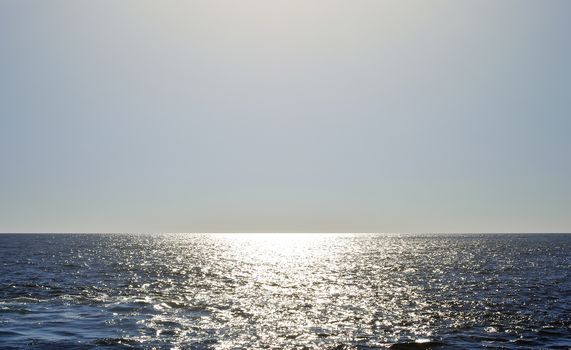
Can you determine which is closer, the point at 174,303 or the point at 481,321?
the point at 481,321

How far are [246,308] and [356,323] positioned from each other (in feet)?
32.5

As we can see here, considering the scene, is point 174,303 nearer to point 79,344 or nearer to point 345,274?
point 79,344

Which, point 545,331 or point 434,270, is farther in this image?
point 434,270

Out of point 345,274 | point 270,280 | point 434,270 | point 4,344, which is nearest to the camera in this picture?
point 4,344

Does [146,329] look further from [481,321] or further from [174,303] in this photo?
[481,321]

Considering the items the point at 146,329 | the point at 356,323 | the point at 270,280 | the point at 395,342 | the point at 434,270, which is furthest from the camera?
the point at 434,270

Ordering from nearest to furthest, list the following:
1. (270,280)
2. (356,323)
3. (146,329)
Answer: (146,329)
(356,323)
(270,280)

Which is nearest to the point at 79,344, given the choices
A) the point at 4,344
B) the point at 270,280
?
the point at 4,344

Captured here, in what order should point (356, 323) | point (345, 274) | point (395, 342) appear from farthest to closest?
point (345, 274), point (356, 323), point (395, 342)

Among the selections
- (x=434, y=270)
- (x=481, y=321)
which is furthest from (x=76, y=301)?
(x=434, y=270)

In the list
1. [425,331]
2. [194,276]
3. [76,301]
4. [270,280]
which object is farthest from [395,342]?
[194,276]

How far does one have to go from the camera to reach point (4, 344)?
923 inches

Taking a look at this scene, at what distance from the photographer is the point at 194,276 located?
61.2 metres

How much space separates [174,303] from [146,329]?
10.4 metres
